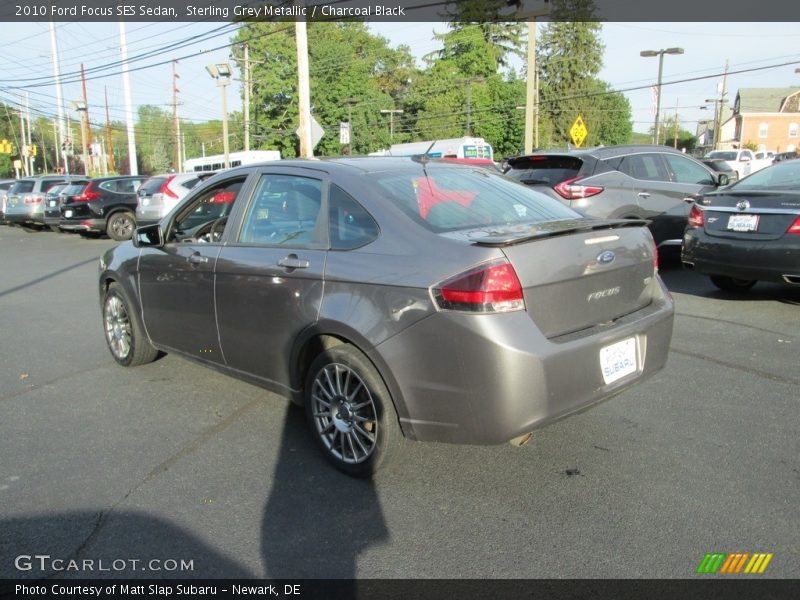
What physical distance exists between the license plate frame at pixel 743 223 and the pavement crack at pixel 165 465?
197 inches

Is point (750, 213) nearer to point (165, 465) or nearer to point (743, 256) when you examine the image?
point (743, 256)

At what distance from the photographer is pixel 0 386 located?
513cm

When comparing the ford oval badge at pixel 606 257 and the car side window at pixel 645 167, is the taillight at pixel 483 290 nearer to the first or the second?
the ford oval badge at pixel 606 257

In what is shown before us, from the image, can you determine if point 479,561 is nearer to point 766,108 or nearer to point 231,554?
point 231,554

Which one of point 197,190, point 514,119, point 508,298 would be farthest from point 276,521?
point 514,119

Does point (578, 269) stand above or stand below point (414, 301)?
above

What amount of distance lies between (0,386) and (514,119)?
203 feet

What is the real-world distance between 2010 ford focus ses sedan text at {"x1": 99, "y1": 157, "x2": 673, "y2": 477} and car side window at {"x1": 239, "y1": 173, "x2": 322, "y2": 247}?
0.4 inches

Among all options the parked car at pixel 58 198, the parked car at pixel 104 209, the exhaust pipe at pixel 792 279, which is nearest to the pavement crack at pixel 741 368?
the exhaust pipe at pixel 792 279

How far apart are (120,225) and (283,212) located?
49.6ft

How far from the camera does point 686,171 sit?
9.12m

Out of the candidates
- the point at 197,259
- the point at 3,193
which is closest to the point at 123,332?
the point at 197,259

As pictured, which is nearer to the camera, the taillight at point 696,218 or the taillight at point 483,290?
the taillight at point 483,290

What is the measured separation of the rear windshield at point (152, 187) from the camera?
15882 mm
